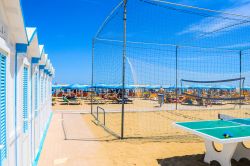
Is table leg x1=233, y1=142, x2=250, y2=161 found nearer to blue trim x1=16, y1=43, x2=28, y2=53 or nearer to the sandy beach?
the sandy beach

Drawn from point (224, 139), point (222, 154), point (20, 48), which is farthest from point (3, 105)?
point (222, 154)

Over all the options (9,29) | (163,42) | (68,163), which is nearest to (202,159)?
(68,163)

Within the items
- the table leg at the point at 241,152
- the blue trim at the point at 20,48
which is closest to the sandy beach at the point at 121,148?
the table leg at the point at 241,152

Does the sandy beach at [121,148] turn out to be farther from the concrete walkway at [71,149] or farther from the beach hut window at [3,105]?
the beach hut window at [3,105]

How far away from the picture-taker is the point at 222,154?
5.15 metres

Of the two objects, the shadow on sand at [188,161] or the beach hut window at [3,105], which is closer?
the beach hut window at [3,105]

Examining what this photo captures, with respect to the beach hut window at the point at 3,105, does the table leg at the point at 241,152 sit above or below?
below

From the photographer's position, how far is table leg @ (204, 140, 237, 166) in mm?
4996

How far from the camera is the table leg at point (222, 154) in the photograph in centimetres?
500

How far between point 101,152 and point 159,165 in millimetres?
1588

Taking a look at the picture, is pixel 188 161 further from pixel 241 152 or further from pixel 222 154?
pixel 241 152

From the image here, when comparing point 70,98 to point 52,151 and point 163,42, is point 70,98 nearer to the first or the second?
point 163,42

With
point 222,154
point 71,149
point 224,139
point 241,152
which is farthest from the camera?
point 71,149

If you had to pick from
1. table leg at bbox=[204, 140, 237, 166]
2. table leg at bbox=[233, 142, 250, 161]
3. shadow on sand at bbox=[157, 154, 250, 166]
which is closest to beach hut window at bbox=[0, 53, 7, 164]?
shadow on sand at bbox=[157, 154, 250, 166]
